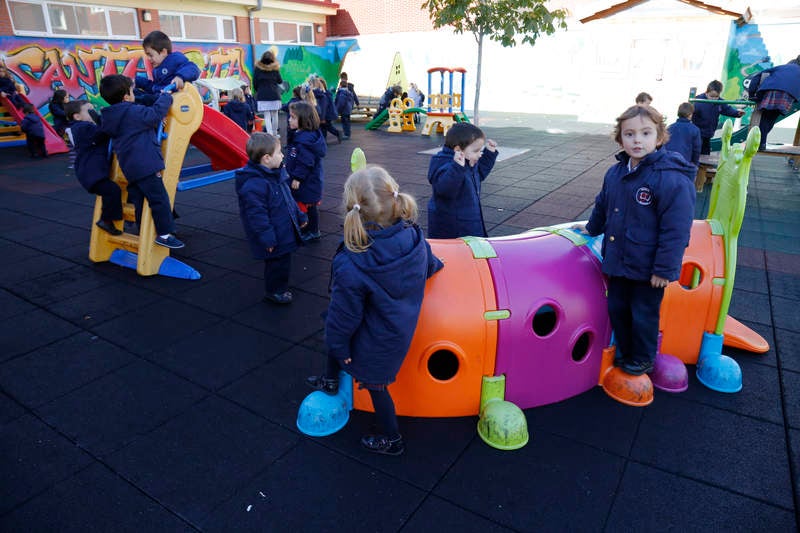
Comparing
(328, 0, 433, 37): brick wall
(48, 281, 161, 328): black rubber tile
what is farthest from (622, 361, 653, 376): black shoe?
(328, 0, 433, 37): brick wall

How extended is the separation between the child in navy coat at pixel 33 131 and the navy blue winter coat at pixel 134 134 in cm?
885

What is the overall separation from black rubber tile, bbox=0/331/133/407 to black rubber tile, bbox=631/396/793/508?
328 centimetres

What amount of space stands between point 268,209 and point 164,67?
7.69ft

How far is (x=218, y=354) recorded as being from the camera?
3.73 m

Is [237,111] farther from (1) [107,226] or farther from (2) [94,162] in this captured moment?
(1) [107,226]

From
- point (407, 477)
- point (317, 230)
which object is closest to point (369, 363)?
point (407, 477)

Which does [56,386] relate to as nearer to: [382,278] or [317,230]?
[382,278]

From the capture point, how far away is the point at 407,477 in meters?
2.60

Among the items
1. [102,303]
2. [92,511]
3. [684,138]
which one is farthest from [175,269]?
[684,138]

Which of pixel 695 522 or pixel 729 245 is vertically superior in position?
pixel 729 245

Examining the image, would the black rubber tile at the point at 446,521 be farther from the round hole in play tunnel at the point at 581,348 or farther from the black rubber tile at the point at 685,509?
the round hole in play tunnel at the point at 581,348

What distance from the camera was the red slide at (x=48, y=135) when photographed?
12625 millimetres

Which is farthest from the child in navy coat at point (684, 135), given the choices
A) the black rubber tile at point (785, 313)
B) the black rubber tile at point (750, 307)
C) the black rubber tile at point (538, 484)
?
the black rubber tile at point (538, 484)

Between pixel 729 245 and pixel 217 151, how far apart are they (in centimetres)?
569
